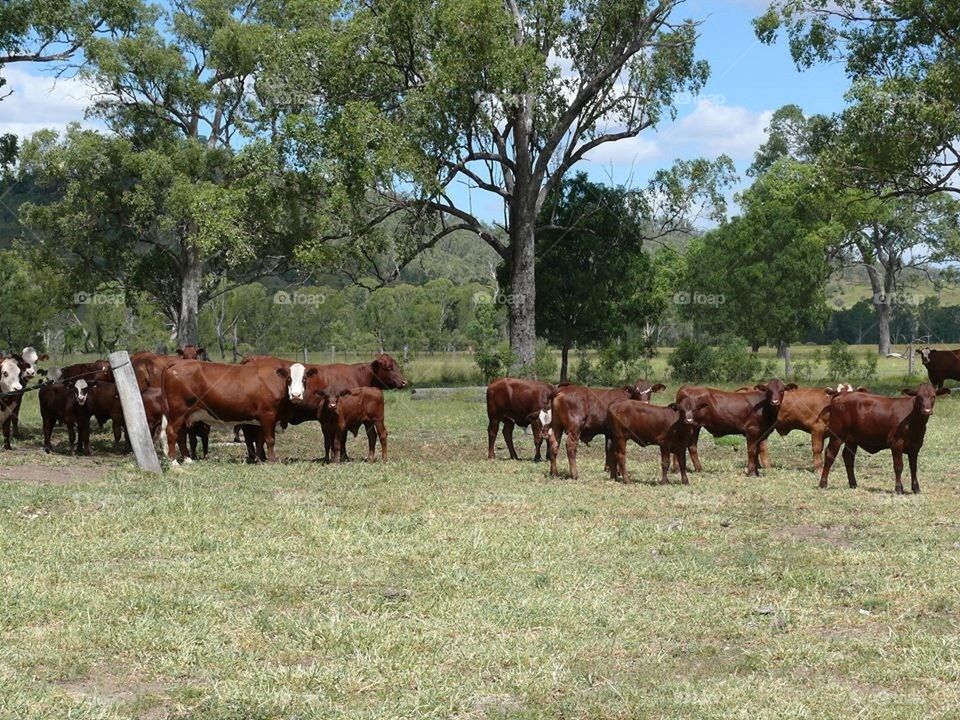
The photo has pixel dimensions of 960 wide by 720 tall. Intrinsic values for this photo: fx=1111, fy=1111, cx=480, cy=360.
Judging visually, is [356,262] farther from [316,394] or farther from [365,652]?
[365,652]

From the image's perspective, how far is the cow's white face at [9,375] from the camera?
62.4 ft

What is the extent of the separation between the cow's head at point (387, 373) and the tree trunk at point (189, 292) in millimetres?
26797

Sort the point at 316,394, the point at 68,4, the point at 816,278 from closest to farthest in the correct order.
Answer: the point at 316,394 < the point at 68,4 < the point at 816,278

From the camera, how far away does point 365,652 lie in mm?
7344

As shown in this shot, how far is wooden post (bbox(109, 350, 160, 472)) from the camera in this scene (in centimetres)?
1530

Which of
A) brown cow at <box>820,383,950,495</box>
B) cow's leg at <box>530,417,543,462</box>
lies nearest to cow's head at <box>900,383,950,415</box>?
brown cow at <box>820,383,950,495</box>

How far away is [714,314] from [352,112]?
4505cm

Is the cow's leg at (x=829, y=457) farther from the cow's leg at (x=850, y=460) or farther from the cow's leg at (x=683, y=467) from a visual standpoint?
the cow's leg at (x=683, y=467)

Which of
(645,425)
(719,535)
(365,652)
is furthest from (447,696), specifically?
(645,425)

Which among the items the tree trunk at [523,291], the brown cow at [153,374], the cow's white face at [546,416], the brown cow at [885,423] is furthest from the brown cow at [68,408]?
the tree trunk at [523,291]

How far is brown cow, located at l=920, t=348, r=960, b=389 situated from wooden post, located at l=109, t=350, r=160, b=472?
25388 mm

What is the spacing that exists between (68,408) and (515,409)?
7.59m

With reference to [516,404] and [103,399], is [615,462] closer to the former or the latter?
[516,404]

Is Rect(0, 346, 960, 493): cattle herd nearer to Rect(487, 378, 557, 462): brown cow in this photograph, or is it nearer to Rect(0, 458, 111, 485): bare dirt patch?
Rect(487, 378, 557, 462): brown cow
